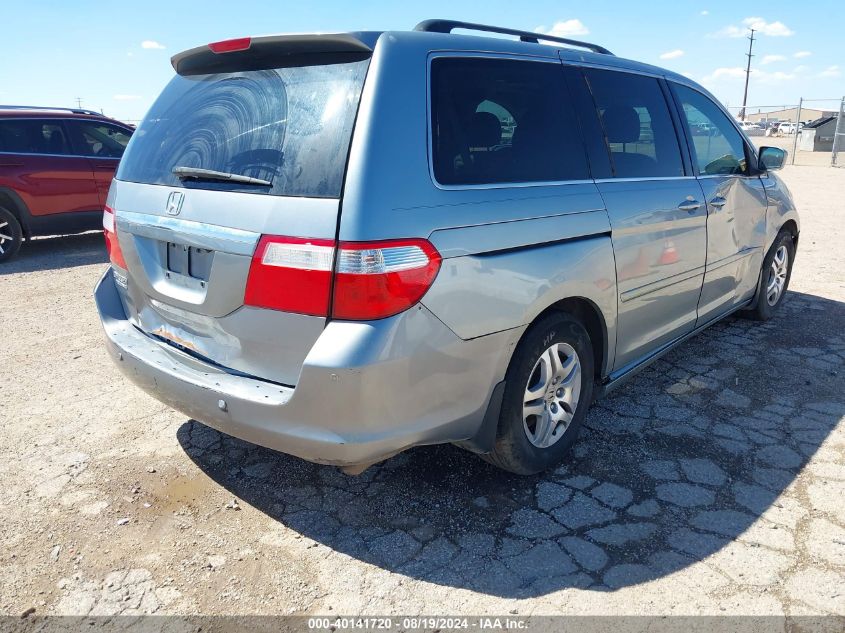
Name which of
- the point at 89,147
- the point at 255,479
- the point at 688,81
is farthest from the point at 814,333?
the point at 89,147

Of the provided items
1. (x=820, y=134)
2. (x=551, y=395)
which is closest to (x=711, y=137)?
(x=551, y=395)

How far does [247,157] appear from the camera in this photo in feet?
7.89

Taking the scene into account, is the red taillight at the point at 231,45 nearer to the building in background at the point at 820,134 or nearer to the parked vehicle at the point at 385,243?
the parked vehicle at the point at 385,243

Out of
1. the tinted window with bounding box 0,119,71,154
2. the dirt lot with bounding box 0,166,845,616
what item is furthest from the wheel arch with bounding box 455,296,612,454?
the tinted window with bounding box 0,119,71,154

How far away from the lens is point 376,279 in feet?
6.92

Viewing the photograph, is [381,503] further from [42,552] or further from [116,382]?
[116,382]

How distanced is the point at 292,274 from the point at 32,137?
792cm

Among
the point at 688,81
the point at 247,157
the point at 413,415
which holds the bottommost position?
the point at 413,415

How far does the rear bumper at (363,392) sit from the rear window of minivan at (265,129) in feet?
1.78

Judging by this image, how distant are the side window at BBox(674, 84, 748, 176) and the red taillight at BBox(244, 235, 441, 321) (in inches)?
101

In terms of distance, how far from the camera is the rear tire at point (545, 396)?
2.69m

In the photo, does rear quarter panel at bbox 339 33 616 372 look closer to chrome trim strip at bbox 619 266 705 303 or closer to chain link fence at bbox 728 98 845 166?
chrome trim strip at bbox 619 266 705 303

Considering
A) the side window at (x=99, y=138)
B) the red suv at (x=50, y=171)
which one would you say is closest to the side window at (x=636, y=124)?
the side window at (x=99, y=138)

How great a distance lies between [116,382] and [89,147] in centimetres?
596
